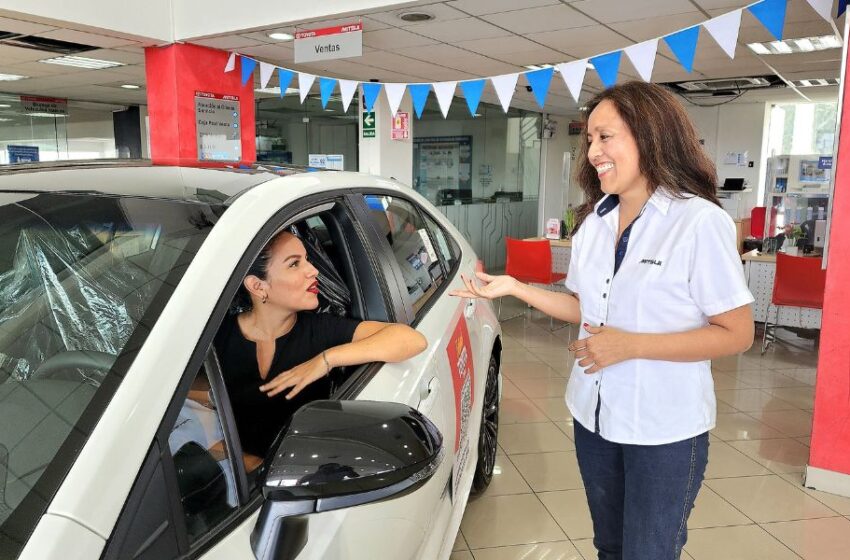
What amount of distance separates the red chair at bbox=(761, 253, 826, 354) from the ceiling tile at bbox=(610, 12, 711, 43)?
202 centimetres

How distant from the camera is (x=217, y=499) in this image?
2.82 ft

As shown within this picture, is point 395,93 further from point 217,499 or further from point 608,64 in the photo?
point 217,499

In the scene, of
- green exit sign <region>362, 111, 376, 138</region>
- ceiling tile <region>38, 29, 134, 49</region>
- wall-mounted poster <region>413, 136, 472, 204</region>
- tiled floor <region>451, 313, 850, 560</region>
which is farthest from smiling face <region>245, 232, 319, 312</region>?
wall-mounted poster <region>413, 136, 472, 204</region>

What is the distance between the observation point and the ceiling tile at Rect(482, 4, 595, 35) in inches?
160

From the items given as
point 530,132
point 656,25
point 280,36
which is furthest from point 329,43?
point 530,132

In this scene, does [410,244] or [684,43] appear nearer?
[410,244]

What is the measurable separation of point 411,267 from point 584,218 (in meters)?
0.54

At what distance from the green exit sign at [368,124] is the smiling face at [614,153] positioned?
6.35m

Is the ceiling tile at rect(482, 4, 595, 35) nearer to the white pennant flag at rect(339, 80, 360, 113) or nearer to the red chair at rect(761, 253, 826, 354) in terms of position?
the white pennant flag at rect(339, 80, 360, 113)

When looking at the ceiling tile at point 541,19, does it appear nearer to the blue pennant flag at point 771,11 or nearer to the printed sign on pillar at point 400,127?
the blue pennant flag at point 771,11

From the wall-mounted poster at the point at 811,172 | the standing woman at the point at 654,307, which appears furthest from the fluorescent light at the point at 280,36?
the wall-mounted poster at the point at 811,172

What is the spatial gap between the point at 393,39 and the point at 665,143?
4009mm

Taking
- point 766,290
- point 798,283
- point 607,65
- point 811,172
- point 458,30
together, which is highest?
point 458,30

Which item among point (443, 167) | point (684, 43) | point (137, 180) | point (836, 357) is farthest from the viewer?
point (443, 167)
